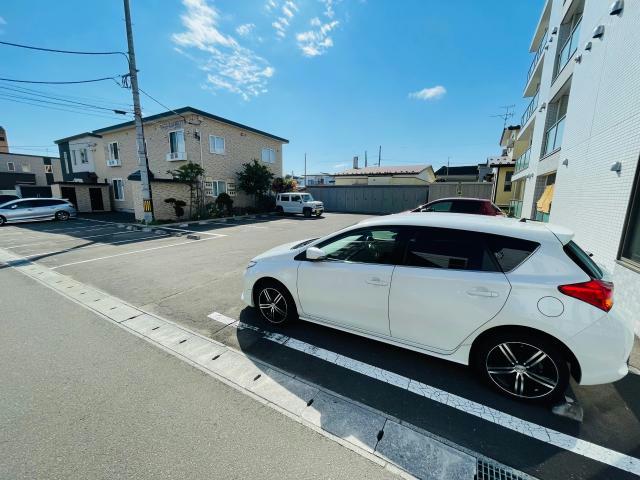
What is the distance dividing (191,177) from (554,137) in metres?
16.3

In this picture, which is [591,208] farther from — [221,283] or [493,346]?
[221,283]

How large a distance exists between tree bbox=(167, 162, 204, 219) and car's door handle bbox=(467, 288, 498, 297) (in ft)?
51.2

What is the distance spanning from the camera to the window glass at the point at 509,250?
2.22 metres

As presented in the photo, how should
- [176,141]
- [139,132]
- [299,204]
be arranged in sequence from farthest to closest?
[299,204]
[176,141]
[139,132]

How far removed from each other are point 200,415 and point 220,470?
53cm

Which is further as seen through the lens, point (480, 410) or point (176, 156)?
point (176, 156)

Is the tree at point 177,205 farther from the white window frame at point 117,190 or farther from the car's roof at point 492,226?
the car's roof at point 492,226

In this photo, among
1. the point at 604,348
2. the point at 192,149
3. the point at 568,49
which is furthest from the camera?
the point at 192,149

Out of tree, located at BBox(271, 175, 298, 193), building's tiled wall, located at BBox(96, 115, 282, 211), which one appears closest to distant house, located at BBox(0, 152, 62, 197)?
building's tiled wall, located at BBox(96, 115, 282, 211)

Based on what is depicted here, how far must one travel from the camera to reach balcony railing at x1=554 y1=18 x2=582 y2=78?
7.57 metres

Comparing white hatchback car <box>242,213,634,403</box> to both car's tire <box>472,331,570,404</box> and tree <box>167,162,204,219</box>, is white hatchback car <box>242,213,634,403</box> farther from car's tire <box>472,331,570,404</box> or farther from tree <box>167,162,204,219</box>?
tree <box>167,162,204,219</box>

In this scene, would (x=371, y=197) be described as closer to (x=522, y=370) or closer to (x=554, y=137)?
(x=554, y=137)

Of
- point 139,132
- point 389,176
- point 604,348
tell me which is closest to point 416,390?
point 604,348

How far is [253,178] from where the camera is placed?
18.4 m
